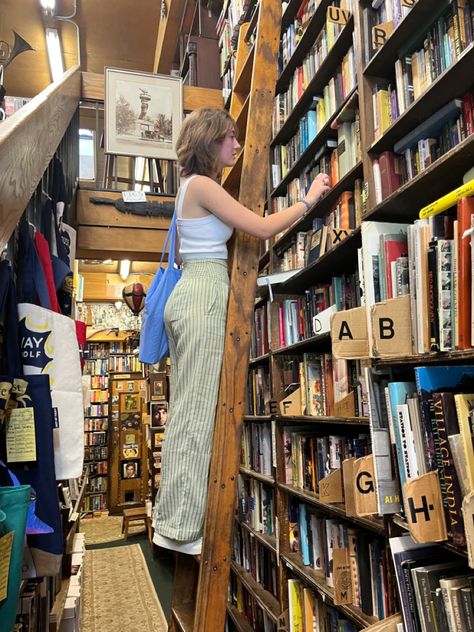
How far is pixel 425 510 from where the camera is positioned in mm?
856

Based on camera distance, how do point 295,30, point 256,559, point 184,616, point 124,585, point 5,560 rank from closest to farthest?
point 5,560 → point 184,616 → point 295,30 → point 256,559 → point 124,585

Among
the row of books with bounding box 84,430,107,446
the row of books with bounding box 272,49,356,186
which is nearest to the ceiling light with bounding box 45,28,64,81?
the row of books with bounding box 272,49,356,186

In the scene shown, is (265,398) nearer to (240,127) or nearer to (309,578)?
→ (309,578)

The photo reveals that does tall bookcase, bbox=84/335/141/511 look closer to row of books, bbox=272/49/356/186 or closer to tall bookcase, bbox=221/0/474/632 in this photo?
tall bookcase, bbox=221/0/474/632

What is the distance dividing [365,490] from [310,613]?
1.01 metres

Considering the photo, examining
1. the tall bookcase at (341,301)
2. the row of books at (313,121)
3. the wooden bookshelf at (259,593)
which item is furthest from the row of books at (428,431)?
the wooden bookshelf at (259,593)

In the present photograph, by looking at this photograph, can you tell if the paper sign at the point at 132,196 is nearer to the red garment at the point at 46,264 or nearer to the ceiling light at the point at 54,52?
the red garment at the point at 46,264

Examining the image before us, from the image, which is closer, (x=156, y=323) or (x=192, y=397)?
Result: (x=192, y=397)

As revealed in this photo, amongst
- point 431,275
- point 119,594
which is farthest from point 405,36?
point 119,594

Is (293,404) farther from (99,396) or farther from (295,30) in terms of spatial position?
(99,396)

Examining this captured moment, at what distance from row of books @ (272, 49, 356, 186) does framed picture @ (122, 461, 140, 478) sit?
5752mm

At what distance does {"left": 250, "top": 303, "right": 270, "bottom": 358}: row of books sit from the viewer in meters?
2.49

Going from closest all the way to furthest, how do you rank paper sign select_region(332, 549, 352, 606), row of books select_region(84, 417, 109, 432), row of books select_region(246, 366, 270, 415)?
1. paper sign select_region(332, 549, 352, 606)
2. row of books select_region(246, 366, 270, 415)
3. row of books select_region(84, 417, 109, 432)

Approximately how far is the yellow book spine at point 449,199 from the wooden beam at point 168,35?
13.0ft
